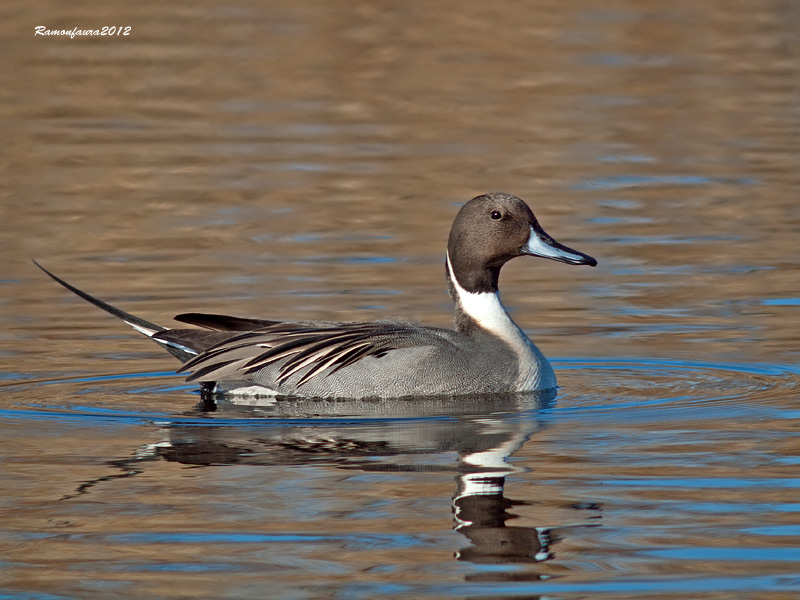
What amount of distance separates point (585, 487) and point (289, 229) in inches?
303

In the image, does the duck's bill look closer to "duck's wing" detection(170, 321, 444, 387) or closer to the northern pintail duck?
the northern pintail duck

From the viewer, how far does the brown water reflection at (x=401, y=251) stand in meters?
6.31

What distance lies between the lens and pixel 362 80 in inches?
890

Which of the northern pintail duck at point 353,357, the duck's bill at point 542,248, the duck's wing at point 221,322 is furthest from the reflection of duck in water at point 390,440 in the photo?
the duck's bill at point 542,248

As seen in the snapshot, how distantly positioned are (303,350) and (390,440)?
1166mm

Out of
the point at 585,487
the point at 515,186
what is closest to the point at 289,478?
the point at 585,487

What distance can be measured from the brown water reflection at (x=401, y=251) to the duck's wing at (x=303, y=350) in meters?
0.34

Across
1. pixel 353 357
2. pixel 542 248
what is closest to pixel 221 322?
pixel 353 357

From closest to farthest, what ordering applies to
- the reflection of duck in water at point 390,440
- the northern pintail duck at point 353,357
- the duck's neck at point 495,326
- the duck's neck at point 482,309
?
the reflection of duck in water at point 390,440
the northern pintail duck at point 353,357
the duck's neck at point 495,326
the duck's neck at point 482,309

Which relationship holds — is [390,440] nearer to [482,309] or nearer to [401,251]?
[482,309]

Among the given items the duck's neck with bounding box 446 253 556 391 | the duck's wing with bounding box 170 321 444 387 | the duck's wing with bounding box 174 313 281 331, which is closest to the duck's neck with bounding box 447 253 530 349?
the duck's neck with bounding box 446 253 556 391

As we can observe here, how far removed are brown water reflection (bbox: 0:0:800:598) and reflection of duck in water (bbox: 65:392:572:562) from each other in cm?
12

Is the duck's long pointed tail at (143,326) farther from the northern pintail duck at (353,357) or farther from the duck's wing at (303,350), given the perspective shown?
the duck's wing at (303,350)

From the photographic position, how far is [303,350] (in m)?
8.93
